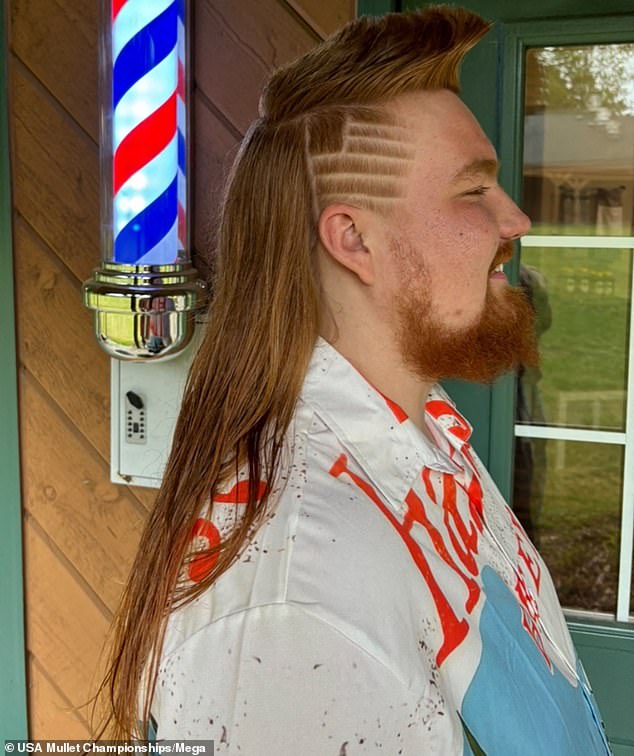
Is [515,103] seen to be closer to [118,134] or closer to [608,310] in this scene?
[608,310]

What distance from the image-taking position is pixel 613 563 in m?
1.84

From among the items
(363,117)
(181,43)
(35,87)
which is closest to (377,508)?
(363,117)

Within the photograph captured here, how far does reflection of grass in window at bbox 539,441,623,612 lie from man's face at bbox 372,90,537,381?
751 mm

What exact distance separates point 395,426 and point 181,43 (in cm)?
94

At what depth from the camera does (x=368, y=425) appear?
1022 millimetres

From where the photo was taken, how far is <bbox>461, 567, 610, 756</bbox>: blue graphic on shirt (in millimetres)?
934

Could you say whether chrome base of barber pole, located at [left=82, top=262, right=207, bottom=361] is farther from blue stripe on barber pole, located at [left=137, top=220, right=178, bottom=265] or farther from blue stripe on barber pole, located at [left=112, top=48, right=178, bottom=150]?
blue stripe on barber pole, located at [left=112, top=48, right=178, bottom=150]

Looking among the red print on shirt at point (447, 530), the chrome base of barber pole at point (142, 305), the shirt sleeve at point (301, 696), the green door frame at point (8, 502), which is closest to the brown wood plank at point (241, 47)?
the chrome base of barber pole at point (142, 305)

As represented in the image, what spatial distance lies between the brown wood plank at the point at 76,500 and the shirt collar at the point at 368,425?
3.38 feet

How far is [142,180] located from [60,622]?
3.44 feet

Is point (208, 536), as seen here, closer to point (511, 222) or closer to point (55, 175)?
point (511, 222)

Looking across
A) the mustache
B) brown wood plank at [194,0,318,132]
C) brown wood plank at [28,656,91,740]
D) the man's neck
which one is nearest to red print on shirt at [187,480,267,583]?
the man's neck

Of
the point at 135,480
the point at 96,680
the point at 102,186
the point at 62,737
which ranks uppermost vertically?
the point at 102,186

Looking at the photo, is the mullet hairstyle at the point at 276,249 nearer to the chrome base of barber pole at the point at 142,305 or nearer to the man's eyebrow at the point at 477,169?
the man's eyebrow at the point at 477,169
